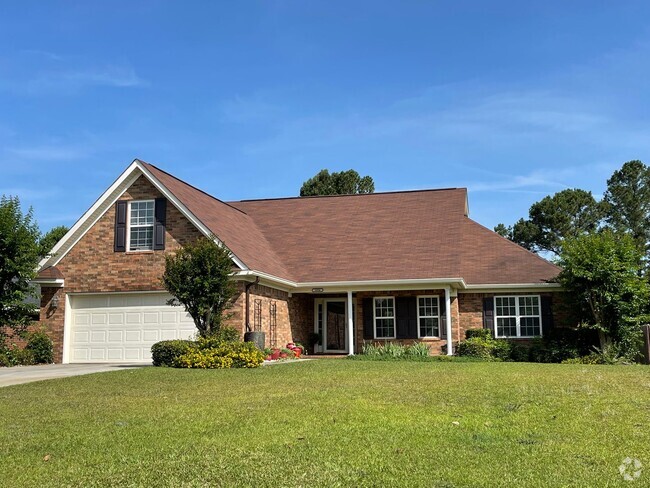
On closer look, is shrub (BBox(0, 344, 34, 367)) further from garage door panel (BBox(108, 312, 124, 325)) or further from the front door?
the front door

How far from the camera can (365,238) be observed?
2731 cm

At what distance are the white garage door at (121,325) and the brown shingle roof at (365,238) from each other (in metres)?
3.28

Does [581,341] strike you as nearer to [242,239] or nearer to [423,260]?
[423,260]

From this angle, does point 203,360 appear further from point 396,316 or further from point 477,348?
point 477,348

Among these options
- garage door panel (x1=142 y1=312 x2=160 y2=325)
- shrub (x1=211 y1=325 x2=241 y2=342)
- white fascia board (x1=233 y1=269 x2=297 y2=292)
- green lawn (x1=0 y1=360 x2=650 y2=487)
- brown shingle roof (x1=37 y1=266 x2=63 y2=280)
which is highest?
brown shingle roof (x1=37 y1=266 x2=63 y2=280)

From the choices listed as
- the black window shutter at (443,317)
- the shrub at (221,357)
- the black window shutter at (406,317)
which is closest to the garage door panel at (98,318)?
the shrub at (221,357)

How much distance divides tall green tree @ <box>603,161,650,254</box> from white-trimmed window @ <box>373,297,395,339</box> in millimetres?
29885

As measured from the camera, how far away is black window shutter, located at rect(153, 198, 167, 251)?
22250mm

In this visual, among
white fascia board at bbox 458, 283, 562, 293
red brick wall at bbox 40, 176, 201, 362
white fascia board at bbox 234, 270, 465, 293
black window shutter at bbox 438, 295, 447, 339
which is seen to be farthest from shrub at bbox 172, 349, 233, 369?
white fascia board at bbox 458, 283, 562, 293

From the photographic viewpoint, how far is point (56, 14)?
16672 millimetres

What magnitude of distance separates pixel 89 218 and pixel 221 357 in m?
8.70

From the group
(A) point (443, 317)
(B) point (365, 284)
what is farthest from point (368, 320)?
(A) point (443, 317)

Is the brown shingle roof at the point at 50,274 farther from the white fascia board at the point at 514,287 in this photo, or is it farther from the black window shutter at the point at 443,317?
the white fascia board at the point at 514,287

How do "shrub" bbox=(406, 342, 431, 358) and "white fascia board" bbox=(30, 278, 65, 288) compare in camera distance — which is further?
"shrub" bbox=(406, 342, 431, 358)
